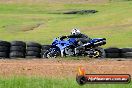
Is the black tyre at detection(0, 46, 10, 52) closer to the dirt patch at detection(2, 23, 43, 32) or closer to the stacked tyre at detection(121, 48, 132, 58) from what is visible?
the stacked tyre at detection(121, 48, 132, 58)

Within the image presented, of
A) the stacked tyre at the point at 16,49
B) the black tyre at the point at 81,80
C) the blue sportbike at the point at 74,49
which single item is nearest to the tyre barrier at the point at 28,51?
the stacked tyre at the point at 16,49

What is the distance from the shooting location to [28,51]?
2211 centimetres

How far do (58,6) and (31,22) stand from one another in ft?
91.7

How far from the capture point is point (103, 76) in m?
5.24

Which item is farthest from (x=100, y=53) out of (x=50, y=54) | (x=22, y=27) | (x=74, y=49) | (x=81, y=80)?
(x=22, y=27)

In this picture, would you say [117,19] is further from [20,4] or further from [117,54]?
[20,4]

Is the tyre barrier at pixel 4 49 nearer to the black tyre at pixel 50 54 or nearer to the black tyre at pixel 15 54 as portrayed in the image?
the black tyre at pixel 15 54

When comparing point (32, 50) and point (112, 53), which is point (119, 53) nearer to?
point (112, 53)

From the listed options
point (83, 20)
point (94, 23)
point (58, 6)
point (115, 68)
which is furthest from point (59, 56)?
point (58, 6)

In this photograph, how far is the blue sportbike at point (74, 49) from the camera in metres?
21.4

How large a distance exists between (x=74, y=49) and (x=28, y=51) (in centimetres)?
224

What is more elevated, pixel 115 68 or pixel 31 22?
pixel 31 22

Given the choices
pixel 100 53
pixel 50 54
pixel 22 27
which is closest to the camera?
pixel 100 53

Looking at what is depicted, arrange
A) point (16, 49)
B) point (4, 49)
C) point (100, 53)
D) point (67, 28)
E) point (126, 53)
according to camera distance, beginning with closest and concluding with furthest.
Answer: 1. point (100, 53)
2. point (4, 49)
3. point (16, 49)
4. point (126, 53)
5. point (67, 28)
